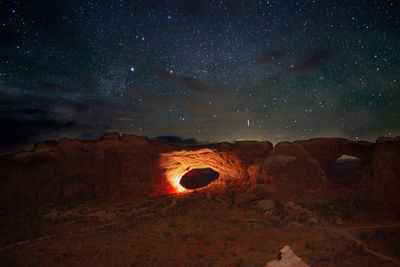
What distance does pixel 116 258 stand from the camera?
26.0 feet

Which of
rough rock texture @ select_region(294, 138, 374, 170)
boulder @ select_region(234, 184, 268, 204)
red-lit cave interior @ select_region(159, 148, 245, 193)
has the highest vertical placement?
rough rock texture @ select_region(294, 138, 374, 170)

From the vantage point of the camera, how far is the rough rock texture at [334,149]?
16234mm

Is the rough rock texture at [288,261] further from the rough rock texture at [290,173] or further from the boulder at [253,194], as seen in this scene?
the rough rock texture at [290,173]

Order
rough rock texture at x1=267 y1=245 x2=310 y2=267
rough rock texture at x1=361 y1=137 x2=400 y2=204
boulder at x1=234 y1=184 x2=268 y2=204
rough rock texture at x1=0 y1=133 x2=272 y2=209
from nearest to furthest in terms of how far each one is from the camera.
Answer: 1. rough rock texture at x1=267 y1=245 x2=310 y2=267
2. rough rock texture at x1=361 y1=137 x2=400 y2=204
3. rough rock texture at x1=0 y1=133 x2=272 y2=209
4. boulder at x1=234 y1=184 x2=268 y2=204

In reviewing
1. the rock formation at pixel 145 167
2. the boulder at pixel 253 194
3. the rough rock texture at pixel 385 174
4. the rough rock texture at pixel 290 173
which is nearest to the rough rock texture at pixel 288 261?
the boulder at pixel 253 194

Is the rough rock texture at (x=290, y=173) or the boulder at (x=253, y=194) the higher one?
the rough rock texture at (x=290, y=173)

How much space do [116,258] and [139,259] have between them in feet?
3.11

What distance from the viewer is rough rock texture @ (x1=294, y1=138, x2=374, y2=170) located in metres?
16.2

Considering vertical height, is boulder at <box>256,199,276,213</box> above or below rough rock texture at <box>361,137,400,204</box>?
below

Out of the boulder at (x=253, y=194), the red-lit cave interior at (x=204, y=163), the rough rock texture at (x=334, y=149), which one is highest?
the rough rock texture at (x=334, y=149)

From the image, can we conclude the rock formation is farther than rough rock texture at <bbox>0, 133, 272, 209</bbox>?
No

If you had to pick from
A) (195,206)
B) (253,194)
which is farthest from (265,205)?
(195,206)

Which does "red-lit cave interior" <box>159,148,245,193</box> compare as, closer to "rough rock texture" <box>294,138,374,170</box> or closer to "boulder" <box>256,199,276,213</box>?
"boulder" <box>256,199,276,213</box>

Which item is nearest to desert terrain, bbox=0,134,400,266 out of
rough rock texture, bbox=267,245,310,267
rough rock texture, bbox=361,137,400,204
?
rough rock texture, bbox=361,137,400,204
